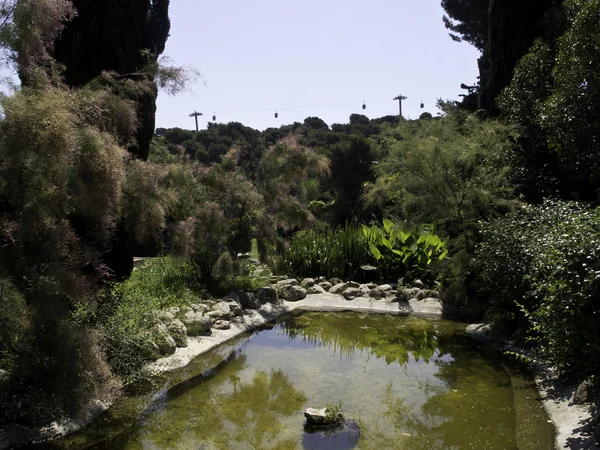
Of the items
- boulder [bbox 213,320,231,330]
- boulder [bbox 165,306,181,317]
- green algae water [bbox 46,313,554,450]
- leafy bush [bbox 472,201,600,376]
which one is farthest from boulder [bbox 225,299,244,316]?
leafy bush [bbox 472,201,600,376]

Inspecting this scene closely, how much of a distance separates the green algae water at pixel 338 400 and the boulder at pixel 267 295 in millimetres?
1756

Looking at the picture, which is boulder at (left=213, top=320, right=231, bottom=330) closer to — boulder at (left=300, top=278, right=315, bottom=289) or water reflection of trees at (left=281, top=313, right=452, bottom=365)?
water reflection of trees at (left=281, top=313, right=452, bottom=365)

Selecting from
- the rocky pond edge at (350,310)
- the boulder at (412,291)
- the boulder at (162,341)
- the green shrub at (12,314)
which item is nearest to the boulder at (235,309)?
the rocky pond edge at (350,310)

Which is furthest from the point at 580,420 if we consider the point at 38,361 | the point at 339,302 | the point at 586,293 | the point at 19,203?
the point at 339,302

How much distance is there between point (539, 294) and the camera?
6.25 m

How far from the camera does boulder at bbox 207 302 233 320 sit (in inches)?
344

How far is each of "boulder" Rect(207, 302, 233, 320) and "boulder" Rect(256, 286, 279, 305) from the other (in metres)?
1.28

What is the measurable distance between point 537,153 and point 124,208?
7387mm

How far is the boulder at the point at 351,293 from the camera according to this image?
11038 mm

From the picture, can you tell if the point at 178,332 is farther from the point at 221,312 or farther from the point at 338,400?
the point at 338,400

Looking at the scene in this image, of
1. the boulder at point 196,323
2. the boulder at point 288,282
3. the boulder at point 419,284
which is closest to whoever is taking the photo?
the boulder at point 196,323

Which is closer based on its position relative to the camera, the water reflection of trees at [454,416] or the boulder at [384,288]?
the water reflection of trees at [454,416]

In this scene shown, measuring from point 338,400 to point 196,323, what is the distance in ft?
9.08

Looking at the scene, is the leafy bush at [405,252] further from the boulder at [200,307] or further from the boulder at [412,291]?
the boulder at [200,307]
